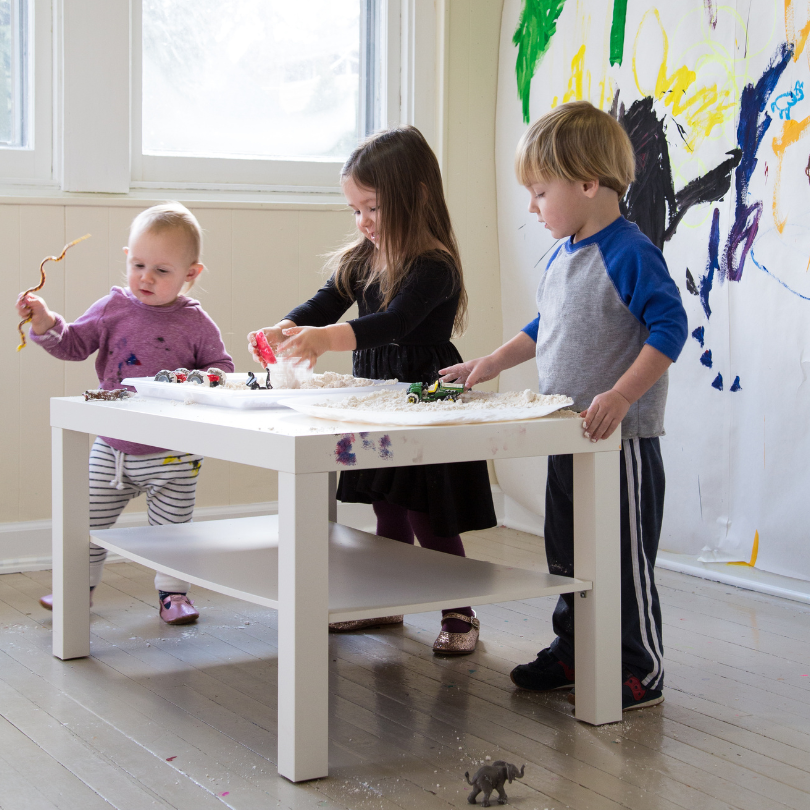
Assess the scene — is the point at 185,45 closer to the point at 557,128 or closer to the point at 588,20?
the point at 588,20

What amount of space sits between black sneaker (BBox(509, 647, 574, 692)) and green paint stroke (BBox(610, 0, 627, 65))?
1.48 meters

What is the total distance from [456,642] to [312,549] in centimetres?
64

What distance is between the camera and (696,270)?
2.19 meters

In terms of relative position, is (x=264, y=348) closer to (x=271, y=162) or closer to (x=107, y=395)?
(x=107, y=395)

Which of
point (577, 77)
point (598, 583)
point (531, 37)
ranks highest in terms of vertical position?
point (531, 37)

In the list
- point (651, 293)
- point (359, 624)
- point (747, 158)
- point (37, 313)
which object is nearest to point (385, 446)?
point (651, 293)

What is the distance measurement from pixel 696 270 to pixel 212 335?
103cm

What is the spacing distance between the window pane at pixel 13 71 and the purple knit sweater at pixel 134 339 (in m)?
0.71

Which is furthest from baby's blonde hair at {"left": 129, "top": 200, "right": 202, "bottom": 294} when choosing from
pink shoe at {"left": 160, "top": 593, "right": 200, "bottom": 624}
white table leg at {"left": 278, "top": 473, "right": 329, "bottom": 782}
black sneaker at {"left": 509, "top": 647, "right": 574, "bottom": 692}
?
black sneaker at {"left": 509, "top": 647, "right": 574, "bottom": 692}

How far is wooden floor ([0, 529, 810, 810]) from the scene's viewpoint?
1.17 m

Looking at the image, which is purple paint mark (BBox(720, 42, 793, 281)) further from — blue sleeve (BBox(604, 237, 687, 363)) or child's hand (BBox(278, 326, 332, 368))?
child's hand (BBox(278, 326, 332, 368))

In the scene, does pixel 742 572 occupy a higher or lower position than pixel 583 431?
lower

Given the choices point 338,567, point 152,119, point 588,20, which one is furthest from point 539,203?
point 152,119

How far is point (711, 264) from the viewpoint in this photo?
2150 mm
